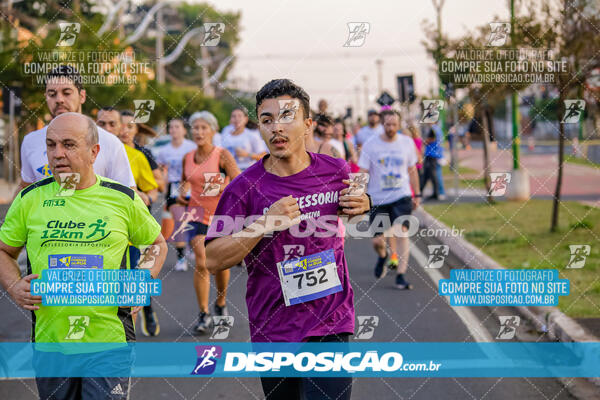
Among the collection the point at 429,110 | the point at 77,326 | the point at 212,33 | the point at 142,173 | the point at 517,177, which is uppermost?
the point at 212,33

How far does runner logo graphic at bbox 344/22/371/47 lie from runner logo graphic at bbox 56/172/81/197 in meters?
3.41

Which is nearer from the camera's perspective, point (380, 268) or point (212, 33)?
point (212, 33)

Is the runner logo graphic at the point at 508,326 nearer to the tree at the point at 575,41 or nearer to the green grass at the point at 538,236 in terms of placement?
the green grass at the point at 538,236

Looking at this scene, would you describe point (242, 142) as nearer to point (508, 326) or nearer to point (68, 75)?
point (508, 326)

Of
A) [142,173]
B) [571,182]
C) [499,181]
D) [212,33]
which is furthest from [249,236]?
[571,182]

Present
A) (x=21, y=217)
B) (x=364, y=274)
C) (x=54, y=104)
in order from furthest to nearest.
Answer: (x=364, y=274) < (x=54, y=104) < (x=21, y=217)

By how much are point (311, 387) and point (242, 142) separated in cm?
923

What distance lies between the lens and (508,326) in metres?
7.38

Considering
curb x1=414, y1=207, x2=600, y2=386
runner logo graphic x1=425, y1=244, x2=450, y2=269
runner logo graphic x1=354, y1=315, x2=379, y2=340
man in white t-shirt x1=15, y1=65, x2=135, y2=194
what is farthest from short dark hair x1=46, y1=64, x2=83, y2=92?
runner logo graphic x1=425, y1=244, x2=450, y2=269

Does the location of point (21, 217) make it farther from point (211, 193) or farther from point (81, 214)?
point (211, 193)

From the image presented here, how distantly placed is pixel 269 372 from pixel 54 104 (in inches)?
97.5

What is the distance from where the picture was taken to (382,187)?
381 inches

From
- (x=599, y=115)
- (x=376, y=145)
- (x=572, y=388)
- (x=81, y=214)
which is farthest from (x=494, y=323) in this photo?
(x=599, y=115)

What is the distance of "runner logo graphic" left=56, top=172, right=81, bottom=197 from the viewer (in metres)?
3.78
